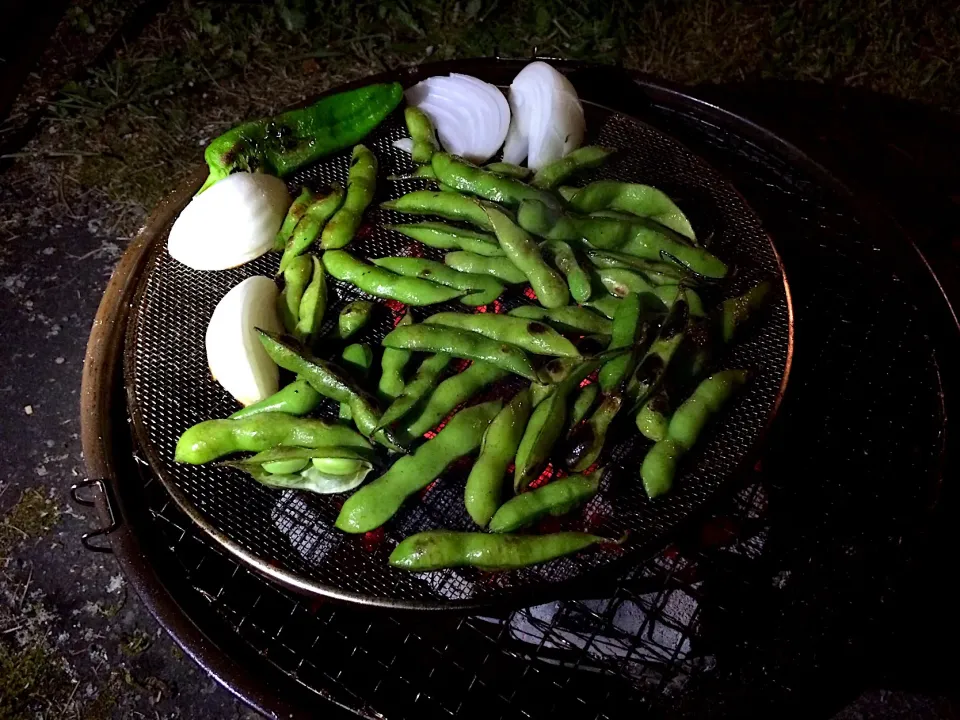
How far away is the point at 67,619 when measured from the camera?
143 inches

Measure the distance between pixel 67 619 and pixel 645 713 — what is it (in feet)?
9.25

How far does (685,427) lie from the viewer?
9.21 feet

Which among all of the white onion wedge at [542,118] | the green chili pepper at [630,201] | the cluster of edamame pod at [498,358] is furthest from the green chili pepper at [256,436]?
the white onion wedge at [542,118]

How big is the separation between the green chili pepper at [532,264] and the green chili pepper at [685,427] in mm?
692

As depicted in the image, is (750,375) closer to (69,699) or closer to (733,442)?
(733,442)

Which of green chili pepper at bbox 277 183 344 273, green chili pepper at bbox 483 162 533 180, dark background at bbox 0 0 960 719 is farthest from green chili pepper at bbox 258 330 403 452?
dark background at bbox 0 0 960 719

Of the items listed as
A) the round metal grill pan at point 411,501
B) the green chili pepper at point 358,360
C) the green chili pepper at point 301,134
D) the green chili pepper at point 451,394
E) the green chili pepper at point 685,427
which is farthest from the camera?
the green chili pepper at point 301,134

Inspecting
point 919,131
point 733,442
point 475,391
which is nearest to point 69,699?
point 475,391

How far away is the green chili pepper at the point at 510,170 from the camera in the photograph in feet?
11.7

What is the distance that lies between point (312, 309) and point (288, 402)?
1.44ft

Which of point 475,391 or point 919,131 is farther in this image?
point 919,131

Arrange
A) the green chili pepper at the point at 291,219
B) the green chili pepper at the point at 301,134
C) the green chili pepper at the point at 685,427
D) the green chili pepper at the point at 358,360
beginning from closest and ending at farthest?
the green chili pepper at the point at 685,427 → the green chili pepper at the point at 358,360 → the green chili pepper at the point at 291,219 → the green chili pepper at the point at 301,134

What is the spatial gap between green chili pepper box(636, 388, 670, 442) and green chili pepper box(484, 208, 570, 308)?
0.58 meters

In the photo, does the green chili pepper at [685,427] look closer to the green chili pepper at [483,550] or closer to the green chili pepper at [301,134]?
the green chili pepper at [483,550]
